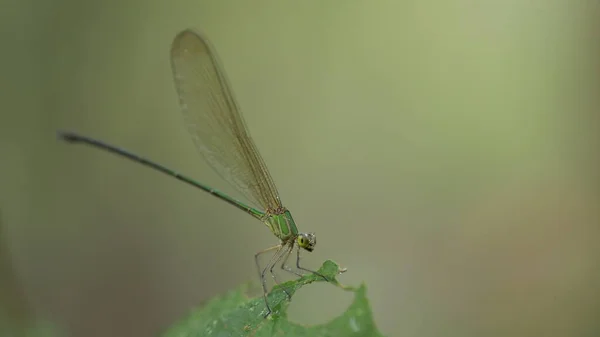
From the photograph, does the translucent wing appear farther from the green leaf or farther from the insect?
the green leaf

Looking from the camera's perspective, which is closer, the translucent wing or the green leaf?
the green leaf

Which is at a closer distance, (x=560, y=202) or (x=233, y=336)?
(x=233, y=336)

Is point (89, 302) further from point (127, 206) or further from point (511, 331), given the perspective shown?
point (511, 331)

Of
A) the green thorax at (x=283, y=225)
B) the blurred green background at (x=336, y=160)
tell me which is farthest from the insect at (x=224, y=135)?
the blurred green background at (x=336, y=160)

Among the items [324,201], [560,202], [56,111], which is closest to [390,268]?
[324,201]

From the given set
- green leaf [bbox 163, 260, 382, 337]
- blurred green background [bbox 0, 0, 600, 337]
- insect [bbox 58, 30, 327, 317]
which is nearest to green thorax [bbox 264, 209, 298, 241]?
insect [bbox 58, 30, 327, 317]

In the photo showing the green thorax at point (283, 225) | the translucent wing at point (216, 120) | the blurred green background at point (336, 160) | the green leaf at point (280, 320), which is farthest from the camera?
the blurred green background at point (336, 160)

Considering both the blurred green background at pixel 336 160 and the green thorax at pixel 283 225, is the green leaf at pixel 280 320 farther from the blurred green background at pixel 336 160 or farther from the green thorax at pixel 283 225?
the blurred green background at pixel 336 160

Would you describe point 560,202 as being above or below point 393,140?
→ below
